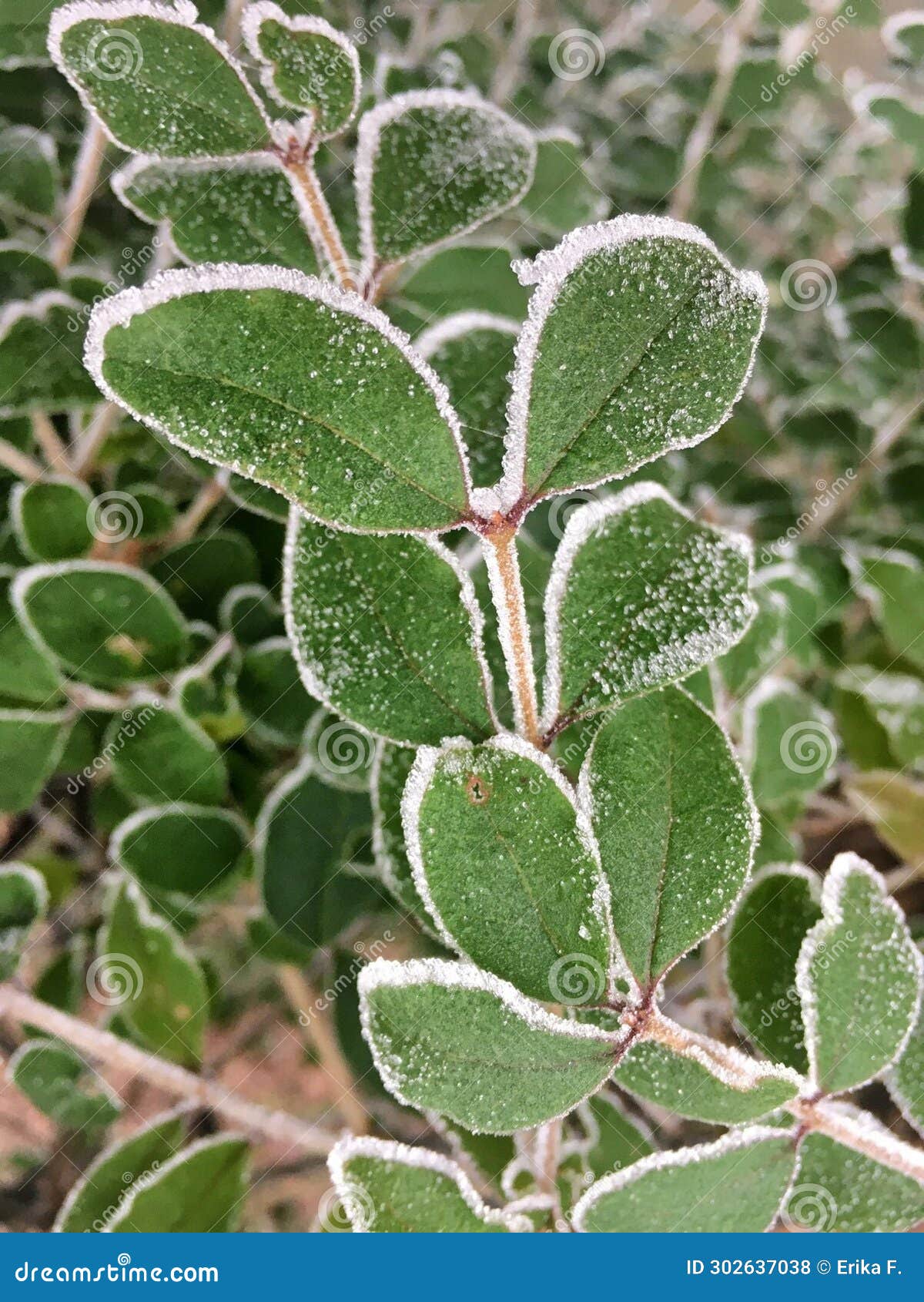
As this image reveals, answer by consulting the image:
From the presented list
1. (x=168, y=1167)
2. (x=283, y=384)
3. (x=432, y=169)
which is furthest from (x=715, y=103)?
(x=168, y=1167)

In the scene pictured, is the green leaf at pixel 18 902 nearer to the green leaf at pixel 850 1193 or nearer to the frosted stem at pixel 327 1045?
the frosted stem at pixel 327 1045

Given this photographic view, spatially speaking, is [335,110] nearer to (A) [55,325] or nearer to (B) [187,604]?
(A) [55,325]

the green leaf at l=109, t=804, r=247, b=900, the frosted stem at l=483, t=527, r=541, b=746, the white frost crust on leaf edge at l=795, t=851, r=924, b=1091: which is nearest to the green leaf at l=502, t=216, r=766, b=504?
the frosted stem at l=483, t=527, r=541, b=746

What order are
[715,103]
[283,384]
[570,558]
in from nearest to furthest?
[283,384]
[570,558]
[715,103]

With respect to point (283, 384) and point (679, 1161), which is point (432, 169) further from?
point (679, 1161)

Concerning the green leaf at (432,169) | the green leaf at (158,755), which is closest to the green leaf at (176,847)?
the green leaf at (158,755)
